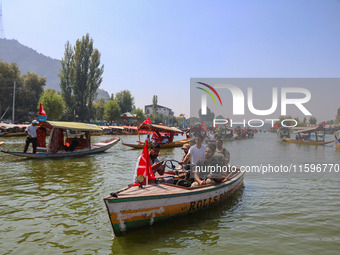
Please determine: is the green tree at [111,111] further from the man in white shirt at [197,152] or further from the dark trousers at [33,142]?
the man in white shirt at [197,152]

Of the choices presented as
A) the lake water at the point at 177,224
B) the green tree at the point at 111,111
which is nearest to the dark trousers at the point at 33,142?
the lake water at the point at 177,224

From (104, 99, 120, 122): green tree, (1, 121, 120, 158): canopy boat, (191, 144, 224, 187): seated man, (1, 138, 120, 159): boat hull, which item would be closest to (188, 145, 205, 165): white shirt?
(191, 144, 224, 187): seated man

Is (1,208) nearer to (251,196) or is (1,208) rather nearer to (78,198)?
(78,198)

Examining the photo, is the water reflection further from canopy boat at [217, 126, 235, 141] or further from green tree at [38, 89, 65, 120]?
green tree at [38, 89, 65, 120]

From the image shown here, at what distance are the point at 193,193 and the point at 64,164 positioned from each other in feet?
38.1

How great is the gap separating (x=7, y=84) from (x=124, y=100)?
1733 inches

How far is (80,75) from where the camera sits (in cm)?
5666

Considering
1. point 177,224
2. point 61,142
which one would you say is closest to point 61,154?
point 61,142

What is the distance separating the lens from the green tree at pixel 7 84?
159 ft

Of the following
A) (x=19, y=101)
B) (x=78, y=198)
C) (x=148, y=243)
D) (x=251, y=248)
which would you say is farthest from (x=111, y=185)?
(x=19, y=101)

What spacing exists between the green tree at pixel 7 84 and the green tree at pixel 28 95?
1.40 meters

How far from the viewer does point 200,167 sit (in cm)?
812

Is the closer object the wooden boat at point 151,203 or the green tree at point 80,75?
the wooden boat at point 151,203

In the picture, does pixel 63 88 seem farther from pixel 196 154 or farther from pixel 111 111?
pixel 196 154
